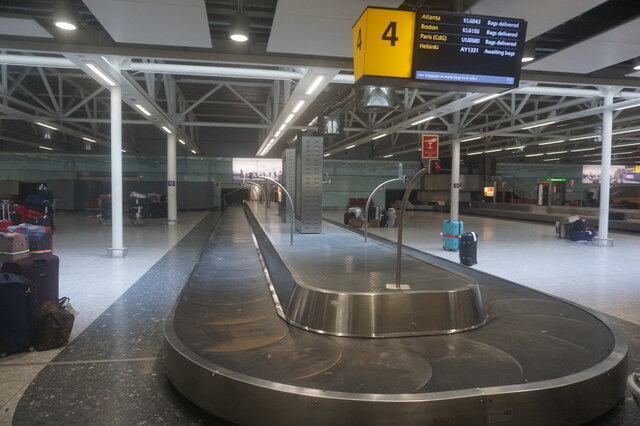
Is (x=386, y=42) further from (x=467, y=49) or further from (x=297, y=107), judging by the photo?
(x=297, y=107)

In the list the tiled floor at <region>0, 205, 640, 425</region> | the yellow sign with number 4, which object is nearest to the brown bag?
the tiled floor at <region>0, 205, 640, 425</region>

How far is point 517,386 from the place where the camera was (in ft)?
10.3

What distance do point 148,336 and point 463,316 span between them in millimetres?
3707

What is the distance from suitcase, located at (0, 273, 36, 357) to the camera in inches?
163

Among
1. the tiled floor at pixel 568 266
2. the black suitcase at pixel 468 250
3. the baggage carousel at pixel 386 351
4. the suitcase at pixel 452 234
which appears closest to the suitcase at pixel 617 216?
the tiled floor at pixel 568 266

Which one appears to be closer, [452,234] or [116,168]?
[116,168]

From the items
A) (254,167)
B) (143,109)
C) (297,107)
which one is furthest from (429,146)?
(254,167)

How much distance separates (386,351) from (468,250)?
6.27 m

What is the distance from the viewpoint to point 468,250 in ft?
31.6

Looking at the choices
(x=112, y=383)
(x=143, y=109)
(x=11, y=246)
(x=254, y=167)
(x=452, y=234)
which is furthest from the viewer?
(x=254, y=167)

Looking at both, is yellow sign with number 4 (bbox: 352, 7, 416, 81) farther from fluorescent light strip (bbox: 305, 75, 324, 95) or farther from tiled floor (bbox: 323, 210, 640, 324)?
tiled floor (bbox: 323, 210, 640, 324)

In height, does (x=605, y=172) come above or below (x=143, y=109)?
below

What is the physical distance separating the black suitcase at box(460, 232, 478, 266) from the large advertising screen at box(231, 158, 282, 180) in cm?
2358

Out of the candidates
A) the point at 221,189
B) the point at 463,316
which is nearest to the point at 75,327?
the point at 463,316
